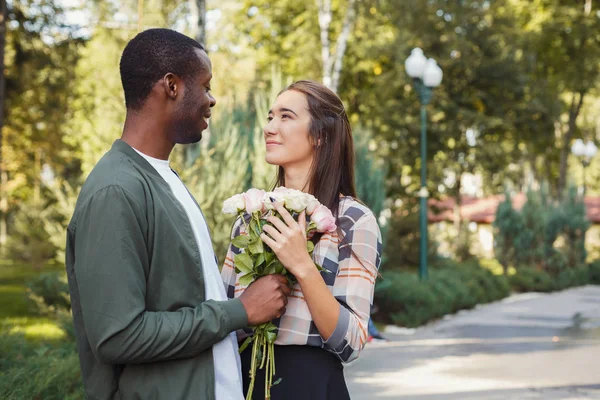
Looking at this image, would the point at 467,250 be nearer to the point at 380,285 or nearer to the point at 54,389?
the point at 380,285

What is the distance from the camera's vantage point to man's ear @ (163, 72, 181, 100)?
1.99 meters

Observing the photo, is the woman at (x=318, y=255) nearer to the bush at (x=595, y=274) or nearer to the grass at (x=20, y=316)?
the grass at (x=20, y=316)

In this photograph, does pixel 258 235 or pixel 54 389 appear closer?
pixel 258 235

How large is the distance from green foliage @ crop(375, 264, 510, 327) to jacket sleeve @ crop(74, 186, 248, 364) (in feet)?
33.0

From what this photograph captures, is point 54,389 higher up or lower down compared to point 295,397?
lower down

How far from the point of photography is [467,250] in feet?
72.3

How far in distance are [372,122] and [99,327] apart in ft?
73.9

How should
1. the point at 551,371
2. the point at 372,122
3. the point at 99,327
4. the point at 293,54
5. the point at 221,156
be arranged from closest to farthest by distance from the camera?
the point at 99,327 → the point at 551,371 → the point at 221,156 → the point at 372,122 → the point at 293,54

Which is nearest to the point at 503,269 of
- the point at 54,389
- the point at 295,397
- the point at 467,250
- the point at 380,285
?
the point at 467,250

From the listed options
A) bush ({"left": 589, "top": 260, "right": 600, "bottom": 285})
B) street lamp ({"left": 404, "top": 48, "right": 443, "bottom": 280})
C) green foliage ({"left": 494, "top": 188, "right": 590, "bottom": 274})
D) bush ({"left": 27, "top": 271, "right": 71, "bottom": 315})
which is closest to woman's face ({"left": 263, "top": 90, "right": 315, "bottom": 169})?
bush ({"left": 27, "top": 271, "right": 71, "bottom": 315})

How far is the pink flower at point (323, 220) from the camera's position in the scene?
7.41 feet

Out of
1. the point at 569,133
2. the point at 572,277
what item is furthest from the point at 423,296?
the point at 569,133

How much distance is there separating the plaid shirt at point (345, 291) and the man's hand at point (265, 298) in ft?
0.64

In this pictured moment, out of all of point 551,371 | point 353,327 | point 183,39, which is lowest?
point 551,371
